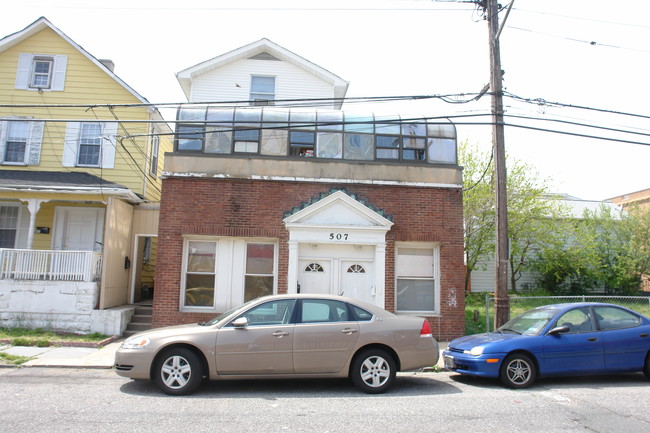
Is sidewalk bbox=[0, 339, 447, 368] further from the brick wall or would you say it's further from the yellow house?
the yellow house

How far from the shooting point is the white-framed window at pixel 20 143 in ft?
50.8

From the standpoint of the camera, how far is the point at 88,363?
9086mm

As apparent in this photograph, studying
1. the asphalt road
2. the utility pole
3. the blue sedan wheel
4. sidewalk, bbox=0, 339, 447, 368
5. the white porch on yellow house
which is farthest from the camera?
the white porch on yellow house

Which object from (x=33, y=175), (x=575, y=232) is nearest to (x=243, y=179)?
(x=33, y=175)

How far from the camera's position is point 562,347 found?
308 inches

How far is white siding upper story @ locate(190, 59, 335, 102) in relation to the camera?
59.2ft

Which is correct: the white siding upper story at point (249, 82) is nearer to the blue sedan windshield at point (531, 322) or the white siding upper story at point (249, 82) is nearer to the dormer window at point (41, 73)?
the dormer window at point (41, 73)

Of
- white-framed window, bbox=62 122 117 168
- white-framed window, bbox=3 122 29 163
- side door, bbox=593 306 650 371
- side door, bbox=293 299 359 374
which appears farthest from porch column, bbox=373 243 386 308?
white-framed window, bbox=3 122 29 163

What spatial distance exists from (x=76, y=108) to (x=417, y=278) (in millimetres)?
12026

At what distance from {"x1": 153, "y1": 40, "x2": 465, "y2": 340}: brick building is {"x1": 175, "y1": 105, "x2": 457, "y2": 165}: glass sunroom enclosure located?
0.03 m

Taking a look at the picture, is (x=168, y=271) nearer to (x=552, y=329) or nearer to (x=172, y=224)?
(x=172, y=224)

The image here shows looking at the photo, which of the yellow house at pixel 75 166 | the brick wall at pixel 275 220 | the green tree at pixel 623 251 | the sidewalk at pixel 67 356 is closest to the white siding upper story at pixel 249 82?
the yellow house at pixel 75 166

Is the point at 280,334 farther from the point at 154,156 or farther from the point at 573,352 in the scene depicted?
the point at 154,156

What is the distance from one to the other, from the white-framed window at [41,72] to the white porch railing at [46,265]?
20.6 ft
